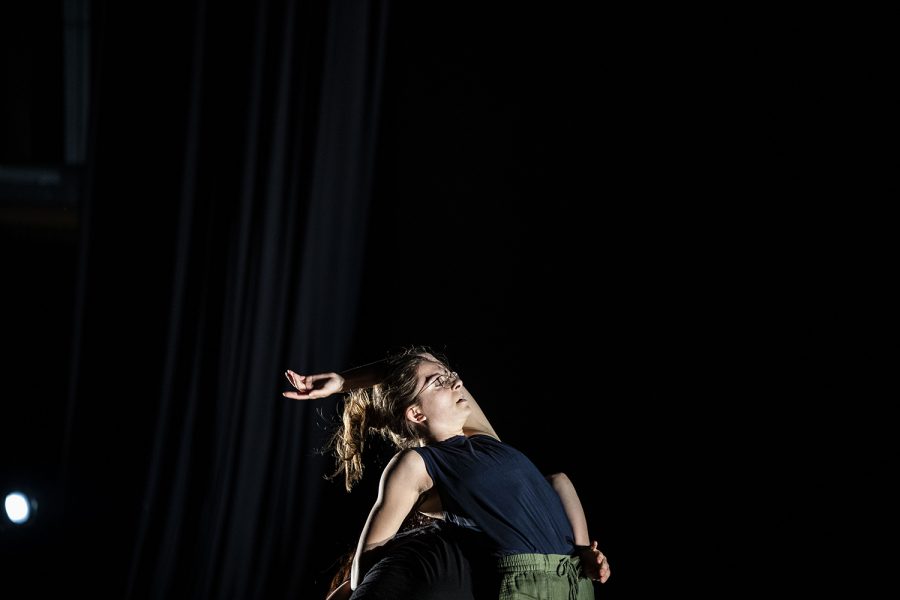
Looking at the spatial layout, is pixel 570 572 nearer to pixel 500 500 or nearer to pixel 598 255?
pixel 500 500

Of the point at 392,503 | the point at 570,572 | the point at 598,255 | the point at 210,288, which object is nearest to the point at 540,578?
the point at 570,572

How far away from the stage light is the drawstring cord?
1157mm

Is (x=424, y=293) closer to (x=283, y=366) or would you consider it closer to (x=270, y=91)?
(x=283, y=366)

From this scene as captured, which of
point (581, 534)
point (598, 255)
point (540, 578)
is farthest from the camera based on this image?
point (598, 255)

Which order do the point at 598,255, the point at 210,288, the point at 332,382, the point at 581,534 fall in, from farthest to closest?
the point at 598,255
the point at 210,288
the point at 332,382
the point at 581,534

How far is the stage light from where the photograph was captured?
181 cm

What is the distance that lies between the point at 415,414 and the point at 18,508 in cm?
89

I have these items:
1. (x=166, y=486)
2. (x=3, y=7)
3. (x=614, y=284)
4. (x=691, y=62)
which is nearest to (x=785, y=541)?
(x=614, y=284)

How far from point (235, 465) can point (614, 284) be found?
1.17 meters

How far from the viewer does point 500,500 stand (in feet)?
5.36

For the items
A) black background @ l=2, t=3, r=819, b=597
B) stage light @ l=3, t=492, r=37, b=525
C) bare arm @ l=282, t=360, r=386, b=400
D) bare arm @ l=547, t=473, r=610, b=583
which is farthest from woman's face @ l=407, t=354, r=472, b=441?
stage light @ l=3, t=492, r=37, b=525

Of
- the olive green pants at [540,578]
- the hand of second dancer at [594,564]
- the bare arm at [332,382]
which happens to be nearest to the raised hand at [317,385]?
the bare arm at [332,382]

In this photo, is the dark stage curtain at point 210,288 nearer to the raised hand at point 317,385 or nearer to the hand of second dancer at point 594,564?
the raised hand at point 317,385

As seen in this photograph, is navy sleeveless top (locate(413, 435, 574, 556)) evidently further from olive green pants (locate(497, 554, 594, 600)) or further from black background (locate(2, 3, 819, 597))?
black background (locate(2, 3, 819, 597))
